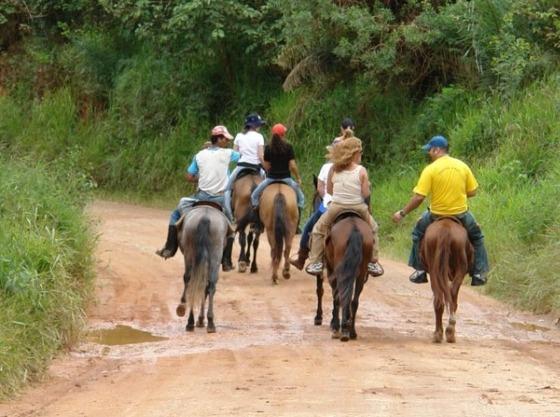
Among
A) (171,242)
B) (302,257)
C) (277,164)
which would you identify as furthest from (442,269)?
(277,164)

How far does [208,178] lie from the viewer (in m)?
15.7

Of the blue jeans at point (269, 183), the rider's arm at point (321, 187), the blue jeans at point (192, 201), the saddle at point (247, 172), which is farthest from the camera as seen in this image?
the saddle at point (247, 172)

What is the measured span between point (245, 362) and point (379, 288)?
19.9 feet

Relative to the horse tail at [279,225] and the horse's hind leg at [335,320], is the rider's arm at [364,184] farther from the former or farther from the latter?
the horse tail at [279,225]

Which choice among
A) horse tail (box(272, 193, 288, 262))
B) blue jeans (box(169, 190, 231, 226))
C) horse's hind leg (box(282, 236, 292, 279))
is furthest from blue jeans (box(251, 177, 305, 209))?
blue jeans (box(169, 190, 231, 226))

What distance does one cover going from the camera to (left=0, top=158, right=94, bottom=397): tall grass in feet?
38.1

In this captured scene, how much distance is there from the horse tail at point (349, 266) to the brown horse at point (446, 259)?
0.81 m

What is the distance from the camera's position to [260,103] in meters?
32.4

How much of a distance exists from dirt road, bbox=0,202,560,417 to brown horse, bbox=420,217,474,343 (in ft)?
1.44

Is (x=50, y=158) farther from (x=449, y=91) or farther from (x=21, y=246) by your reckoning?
(x=21, y=246)

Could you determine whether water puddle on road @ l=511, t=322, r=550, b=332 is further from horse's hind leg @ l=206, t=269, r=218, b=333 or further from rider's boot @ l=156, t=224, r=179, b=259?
rider's boot @ l=156, t=224, r=179, b=259

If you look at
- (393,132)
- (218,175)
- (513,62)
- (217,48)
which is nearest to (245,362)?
(218,175)

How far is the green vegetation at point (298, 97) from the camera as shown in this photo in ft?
61.9

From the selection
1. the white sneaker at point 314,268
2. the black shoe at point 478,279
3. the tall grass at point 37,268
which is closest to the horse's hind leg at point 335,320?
the white sneaker at point 314,268
